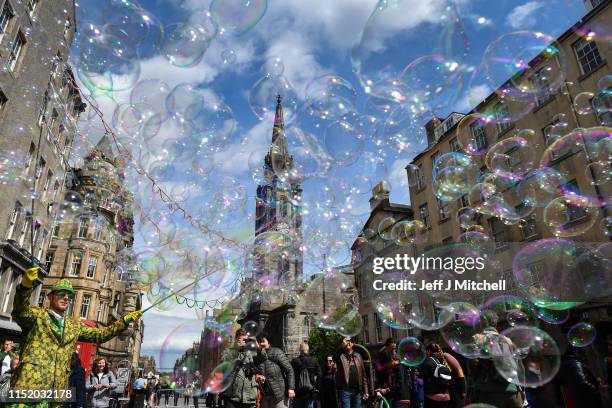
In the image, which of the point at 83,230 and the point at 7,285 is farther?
the point at 83,230

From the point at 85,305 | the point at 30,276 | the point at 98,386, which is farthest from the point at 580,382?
the point at 85,305

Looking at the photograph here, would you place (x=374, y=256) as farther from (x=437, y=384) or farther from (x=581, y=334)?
(x=437, y=384)

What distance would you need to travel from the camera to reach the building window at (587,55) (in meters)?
16.9

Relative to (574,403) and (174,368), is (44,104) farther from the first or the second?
(574,403)

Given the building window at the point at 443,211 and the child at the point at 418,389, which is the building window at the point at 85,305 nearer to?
the building window at the point at 443,211

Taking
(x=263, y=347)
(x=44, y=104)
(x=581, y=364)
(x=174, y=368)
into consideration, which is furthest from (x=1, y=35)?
(x=581, y=364)

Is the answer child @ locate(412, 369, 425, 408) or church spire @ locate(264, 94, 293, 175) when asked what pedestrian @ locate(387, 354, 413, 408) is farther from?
church spire @ locate(264, 94, 293, 175)

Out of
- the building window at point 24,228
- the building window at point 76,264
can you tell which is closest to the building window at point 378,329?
the building window at point 24,228

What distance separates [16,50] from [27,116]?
2.83m

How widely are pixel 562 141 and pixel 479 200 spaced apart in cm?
394

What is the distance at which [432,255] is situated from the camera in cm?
2092

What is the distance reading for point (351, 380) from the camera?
706 centimetres

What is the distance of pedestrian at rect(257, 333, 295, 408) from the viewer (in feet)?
19.2

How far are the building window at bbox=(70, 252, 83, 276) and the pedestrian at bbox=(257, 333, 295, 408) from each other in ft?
117
